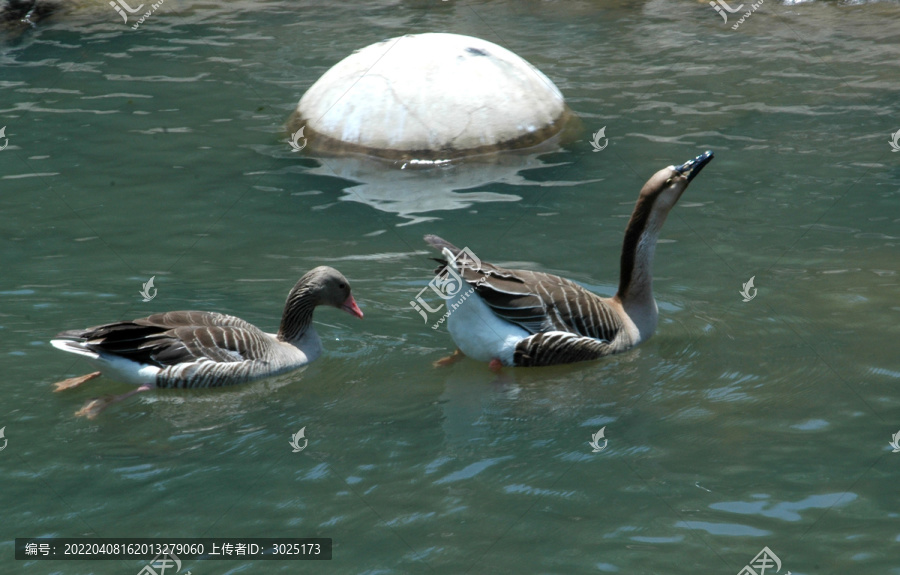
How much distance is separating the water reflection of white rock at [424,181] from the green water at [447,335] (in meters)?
0.06

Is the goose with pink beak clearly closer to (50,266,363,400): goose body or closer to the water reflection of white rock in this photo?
(50,266,363,400): goose body

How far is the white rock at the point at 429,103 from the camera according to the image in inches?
526

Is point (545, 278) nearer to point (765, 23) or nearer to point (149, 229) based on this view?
point (149, 229)

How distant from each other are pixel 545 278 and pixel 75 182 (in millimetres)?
6765

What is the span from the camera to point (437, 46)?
13984 millimetres

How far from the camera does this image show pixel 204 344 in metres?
8.47

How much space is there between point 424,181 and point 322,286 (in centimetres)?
405

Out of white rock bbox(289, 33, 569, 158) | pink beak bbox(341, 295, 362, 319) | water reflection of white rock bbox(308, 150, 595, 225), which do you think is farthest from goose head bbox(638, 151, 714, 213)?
white rock bbox(289, 33, 569, 158)

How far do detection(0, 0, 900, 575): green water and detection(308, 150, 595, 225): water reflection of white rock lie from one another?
6 centimetres

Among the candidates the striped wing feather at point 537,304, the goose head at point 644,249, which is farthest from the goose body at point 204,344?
the goose head at point 644,249

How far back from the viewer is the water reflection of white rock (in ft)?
39.5

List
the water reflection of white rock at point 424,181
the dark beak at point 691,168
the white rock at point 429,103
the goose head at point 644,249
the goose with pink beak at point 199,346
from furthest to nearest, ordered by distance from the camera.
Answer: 1. the white rock at point 429,103
2. the water reflection of white rock at point 424,181
3. the goose head at point 644,249
4. the dark beak at point 691,168
5. the goose with pink beak at point 199,346

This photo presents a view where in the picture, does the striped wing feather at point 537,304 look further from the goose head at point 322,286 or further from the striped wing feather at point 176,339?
the striped wing feather at point 176,339

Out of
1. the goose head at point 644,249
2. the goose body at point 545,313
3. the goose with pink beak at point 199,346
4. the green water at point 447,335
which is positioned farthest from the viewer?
the goose head at point 644,249
